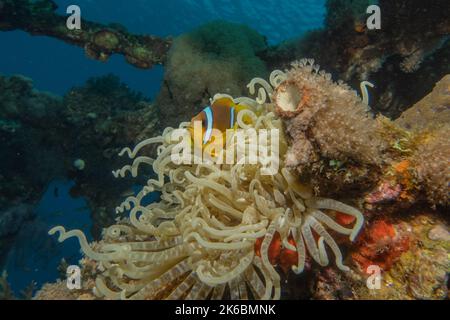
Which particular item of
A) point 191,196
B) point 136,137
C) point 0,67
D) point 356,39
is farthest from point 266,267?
point 0,67

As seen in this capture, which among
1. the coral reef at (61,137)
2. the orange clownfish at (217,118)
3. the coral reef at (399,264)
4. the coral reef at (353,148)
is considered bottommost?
the coral reef at (399,264)

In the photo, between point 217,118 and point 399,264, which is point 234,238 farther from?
point 399,264

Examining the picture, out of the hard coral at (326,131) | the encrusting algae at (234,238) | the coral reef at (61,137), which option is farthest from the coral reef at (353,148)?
the coral reef at (61,137)

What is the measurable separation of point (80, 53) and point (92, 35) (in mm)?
58175

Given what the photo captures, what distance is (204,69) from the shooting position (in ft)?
20.4

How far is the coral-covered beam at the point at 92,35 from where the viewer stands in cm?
773

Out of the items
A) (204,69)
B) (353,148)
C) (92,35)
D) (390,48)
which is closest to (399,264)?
(353,148)

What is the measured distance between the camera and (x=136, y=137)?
313 inches

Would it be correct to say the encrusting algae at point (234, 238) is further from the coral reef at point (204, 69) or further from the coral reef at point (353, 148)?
the coral reef at point (204, 69)

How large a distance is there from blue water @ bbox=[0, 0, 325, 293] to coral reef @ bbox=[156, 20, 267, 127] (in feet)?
12.8

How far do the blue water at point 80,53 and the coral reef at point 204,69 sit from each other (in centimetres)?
390

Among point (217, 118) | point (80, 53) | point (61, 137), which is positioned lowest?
point (217, 118)

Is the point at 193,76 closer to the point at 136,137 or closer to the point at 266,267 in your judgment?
the point at 136,137

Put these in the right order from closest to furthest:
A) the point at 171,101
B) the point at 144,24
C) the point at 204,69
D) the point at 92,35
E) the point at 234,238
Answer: the point at 234,238, the point at 204,69, the point at 171,101, the point at 92,35, the point at 144,24
